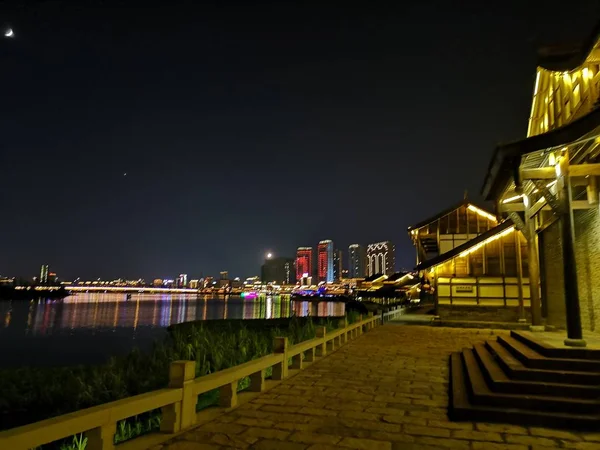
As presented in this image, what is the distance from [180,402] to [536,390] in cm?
547

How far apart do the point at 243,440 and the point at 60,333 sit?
4163 cm

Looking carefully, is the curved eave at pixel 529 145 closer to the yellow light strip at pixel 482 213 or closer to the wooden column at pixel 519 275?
the wooden column at pixel 519 275

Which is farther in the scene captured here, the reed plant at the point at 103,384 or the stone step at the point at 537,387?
the reed plant at the point at 103,384

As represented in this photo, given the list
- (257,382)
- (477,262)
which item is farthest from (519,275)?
(257,382)

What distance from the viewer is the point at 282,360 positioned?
877 cm

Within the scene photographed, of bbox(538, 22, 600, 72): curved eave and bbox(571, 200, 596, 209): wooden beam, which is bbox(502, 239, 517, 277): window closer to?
bbox(538, 22, 600, 72): curved eave

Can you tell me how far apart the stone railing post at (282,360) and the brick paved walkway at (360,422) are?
191mm

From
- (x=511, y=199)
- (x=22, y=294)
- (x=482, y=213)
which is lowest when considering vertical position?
(x=22, y=294)

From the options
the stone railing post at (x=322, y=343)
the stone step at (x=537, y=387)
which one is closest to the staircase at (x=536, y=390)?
the stone step at (x=537, y=387)

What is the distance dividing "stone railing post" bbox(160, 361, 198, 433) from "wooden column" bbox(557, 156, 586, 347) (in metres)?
7.03

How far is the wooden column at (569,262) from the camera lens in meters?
8.27

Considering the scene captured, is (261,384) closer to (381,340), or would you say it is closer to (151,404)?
(151,404)

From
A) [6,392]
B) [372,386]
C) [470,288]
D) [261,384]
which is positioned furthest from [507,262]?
[6,392]

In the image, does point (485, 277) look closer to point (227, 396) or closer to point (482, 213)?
point (482, 213)
